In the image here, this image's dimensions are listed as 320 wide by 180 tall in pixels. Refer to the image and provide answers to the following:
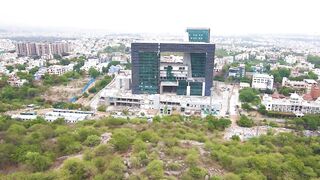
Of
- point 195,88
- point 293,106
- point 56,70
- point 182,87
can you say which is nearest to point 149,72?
point 182,87

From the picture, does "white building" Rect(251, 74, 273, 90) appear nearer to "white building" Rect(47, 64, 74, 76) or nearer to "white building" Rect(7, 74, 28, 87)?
"white building" Rect(47, 64, 74, 76)

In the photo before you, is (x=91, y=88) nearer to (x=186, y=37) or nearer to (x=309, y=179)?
(x=186, y=37)

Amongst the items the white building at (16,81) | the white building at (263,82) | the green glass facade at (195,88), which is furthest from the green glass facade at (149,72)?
the white building at (16,81)

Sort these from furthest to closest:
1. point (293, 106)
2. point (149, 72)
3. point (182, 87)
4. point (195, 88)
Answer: point (182, 87), point (195, 88), point (149, 72), point (293, 106)

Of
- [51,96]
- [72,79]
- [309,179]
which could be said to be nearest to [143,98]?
[51,96]

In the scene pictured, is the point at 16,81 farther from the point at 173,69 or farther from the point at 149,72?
the point at 173,69
